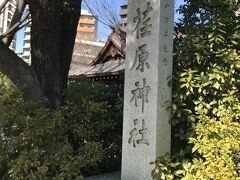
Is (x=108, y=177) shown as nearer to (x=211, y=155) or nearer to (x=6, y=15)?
(x=211, y=155)

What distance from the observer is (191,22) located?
5.61 meters

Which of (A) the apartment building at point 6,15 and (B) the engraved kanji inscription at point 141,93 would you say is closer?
(B) the engraved kanji inscription at point 141,93

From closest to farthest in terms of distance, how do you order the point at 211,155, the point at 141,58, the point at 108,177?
the point at 211,155
the point at 141,58
the point at 108,177

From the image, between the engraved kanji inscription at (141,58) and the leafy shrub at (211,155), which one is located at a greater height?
the engraved kanji inscription at (141,58)

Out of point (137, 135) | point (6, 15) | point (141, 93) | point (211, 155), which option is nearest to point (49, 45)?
point (141, 93)

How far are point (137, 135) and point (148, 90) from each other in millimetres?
559

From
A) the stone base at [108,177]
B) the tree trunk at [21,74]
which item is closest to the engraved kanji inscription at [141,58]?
the stone base at [108,177]

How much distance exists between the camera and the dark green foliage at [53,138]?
570 cm

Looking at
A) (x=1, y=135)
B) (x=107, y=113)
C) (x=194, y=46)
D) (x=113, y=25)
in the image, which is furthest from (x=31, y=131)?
(x=113, y=25)

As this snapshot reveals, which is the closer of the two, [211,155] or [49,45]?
[211,155]

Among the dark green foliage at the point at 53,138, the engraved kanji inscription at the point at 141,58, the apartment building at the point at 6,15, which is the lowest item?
the dark green foliage at the point at 53,138

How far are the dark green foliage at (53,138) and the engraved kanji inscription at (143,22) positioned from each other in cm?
168

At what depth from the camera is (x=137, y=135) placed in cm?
499

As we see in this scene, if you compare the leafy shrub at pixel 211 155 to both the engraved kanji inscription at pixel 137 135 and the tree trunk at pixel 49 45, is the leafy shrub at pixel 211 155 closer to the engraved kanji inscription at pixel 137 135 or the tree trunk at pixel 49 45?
the engraved kanji inscription at pixel 137 135
